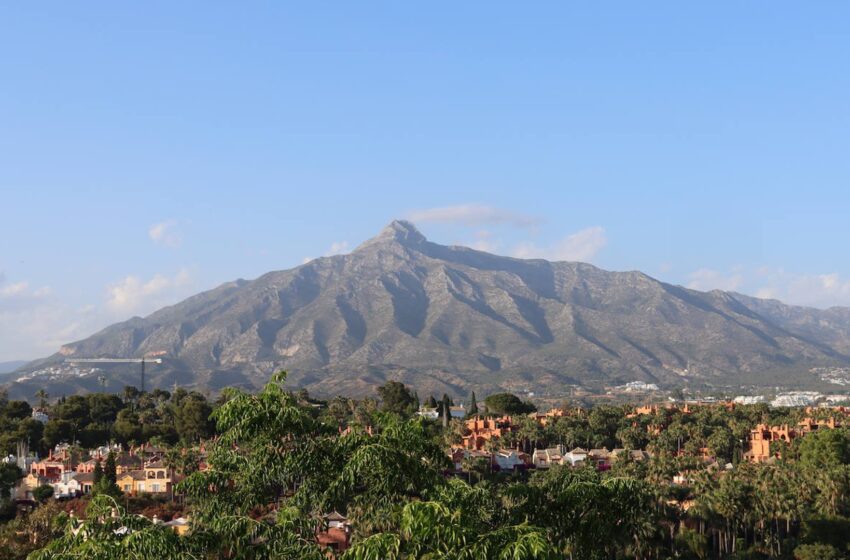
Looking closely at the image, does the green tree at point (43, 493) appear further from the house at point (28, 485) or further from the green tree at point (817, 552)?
the green tree at point (817, 552)

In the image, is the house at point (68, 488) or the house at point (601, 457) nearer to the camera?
the house at point (68, 488)

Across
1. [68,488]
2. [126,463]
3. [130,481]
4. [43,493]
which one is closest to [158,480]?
[130,481]

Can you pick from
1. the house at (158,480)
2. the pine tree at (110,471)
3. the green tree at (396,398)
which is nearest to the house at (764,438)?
the green tree at (396,398)

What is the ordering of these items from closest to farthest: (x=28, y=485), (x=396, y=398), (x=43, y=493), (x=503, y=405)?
(x=43, y=493) < (x=28, y=485) < (x=396, y=398) < (x=503, y=405)

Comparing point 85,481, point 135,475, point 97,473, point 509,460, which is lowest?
point 509,460

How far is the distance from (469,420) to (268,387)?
107 m

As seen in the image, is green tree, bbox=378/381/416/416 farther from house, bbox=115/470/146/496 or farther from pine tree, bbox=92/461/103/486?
pine tree, bbox=92/461/103/486

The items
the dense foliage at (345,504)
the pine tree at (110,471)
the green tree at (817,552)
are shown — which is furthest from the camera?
the pine tree at (110,471)

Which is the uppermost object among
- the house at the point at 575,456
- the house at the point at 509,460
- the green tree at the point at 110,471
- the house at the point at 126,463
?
the green tree at the point at 110,471

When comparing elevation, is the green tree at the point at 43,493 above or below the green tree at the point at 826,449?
above

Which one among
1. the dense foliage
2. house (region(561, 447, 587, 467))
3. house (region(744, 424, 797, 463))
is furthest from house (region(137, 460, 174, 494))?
the dense foliage

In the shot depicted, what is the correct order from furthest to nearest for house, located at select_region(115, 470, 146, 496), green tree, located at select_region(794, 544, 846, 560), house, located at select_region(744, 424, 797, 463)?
house, located at select_region(744, 424, 797, 463)
house, located at select_region(115, 470, 146, 496)
green tree, located at select_region(794, 544, 846, 560)

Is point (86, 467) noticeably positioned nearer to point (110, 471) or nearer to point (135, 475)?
point (135, 475)

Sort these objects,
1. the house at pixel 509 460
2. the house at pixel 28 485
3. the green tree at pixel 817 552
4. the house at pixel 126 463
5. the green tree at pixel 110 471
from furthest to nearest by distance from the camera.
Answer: the house at pixel 509 460, the house at pixel 126 463, the house at pixel 28 485, the green tree at pixel 110 471, the green tree at pixel 817 552
